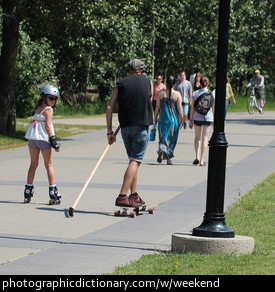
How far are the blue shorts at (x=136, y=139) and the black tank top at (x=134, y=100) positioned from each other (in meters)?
0.07

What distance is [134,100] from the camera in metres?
10.2

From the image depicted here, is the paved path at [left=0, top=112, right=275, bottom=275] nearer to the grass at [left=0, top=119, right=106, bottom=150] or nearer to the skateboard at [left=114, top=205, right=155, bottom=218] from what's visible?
the skateboard at [left=114, top=205, right=155, bottom=218]

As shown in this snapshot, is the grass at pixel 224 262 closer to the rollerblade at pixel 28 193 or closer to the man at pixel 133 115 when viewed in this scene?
the man at pixel 133 115

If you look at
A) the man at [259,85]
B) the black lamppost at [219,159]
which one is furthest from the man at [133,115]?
the man at [259,85]

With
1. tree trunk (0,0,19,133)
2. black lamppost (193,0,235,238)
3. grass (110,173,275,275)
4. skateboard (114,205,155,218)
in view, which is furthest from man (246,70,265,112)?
black lamppost (193,0,235,238)

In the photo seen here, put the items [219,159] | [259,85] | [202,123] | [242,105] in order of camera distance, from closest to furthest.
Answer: [219,159] < [202,123] < [259,85] < [242,105]

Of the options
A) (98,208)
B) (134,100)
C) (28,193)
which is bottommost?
(98,208)

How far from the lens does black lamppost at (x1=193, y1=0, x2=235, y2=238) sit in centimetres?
779

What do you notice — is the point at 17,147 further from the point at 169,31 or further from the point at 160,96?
the point at 169,31

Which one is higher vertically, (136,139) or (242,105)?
(136,139)

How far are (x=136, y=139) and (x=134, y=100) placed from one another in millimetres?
477

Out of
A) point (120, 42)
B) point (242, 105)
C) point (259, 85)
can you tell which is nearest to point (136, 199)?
point (120, 42)

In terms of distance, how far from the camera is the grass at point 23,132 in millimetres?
18984

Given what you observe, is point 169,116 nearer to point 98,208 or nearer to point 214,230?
point 98,208
